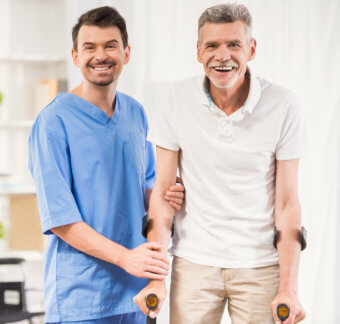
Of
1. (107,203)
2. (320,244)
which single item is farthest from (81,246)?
(320,244)

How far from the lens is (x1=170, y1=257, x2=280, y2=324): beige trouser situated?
1346mm

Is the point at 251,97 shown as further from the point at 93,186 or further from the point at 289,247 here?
the point at 93,186

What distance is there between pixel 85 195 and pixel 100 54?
15.8 inches

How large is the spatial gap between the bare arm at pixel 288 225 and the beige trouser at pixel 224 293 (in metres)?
0.05

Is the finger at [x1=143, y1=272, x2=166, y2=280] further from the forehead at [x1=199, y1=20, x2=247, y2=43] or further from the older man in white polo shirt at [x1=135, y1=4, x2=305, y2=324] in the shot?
the forehead at [x1=199, y1=20, x2=247, y2=43]

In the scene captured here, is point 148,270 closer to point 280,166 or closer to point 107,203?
point 107,203

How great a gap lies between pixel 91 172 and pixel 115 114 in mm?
206

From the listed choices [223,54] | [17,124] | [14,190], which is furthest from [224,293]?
[17,124]

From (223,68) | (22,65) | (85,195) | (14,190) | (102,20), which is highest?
(102,20)

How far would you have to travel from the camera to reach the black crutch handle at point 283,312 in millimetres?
1239

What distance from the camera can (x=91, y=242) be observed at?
144 cm

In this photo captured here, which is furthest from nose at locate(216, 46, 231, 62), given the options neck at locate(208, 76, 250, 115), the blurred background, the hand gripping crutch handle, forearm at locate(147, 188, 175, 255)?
the blurred background

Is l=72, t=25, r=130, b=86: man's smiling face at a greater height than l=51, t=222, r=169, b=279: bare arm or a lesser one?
greater

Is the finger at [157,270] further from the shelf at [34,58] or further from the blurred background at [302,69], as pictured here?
the shelf at [34,58]
